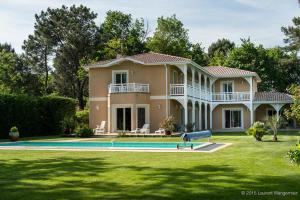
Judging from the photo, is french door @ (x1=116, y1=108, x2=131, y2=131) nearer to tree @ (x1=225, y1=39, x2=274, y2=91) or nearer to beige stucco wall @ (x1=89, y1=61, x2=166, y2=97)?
beige stucco wall @ (x1=89, y1=61, x2=166, y2=97)

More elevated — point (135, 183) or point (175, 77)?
point (175, 77)

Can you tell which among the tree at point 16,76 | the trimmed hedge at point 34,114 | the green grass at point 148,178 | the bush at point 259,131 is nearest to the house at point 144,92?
the trimmed hedge at point 34,114

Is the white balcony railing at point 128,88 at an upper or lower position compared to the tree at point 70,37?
lower

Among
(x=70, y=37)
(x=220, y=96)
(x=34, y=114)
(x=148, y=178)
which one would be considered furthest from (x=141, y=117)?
(x=70, y=37)

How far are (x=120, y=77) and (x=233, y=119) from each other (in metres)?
13.8

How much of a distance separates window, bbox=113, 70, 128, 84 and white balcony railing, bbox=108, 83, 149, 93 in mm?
1271

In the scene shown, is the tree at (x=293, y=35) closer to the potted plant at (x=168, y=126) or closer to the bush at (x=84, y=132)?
the potted plant at (x=168, y=126)

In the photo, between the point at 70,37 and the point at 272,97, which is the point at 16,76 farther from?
the point at 272,97

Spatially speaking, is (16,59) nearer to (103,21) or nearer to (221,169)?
(103,21)

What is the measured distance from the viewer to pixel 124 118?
34031 mm

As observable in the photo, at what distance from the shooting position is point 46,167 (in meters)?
12.6

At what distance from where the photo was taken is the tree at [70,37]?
58.7 meters

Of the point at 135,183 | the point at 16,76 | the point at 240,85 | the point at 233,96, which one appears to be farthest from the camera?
the point at 16,76

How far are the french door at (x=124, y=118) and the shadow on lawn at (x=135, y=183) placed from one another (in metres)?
21.4
